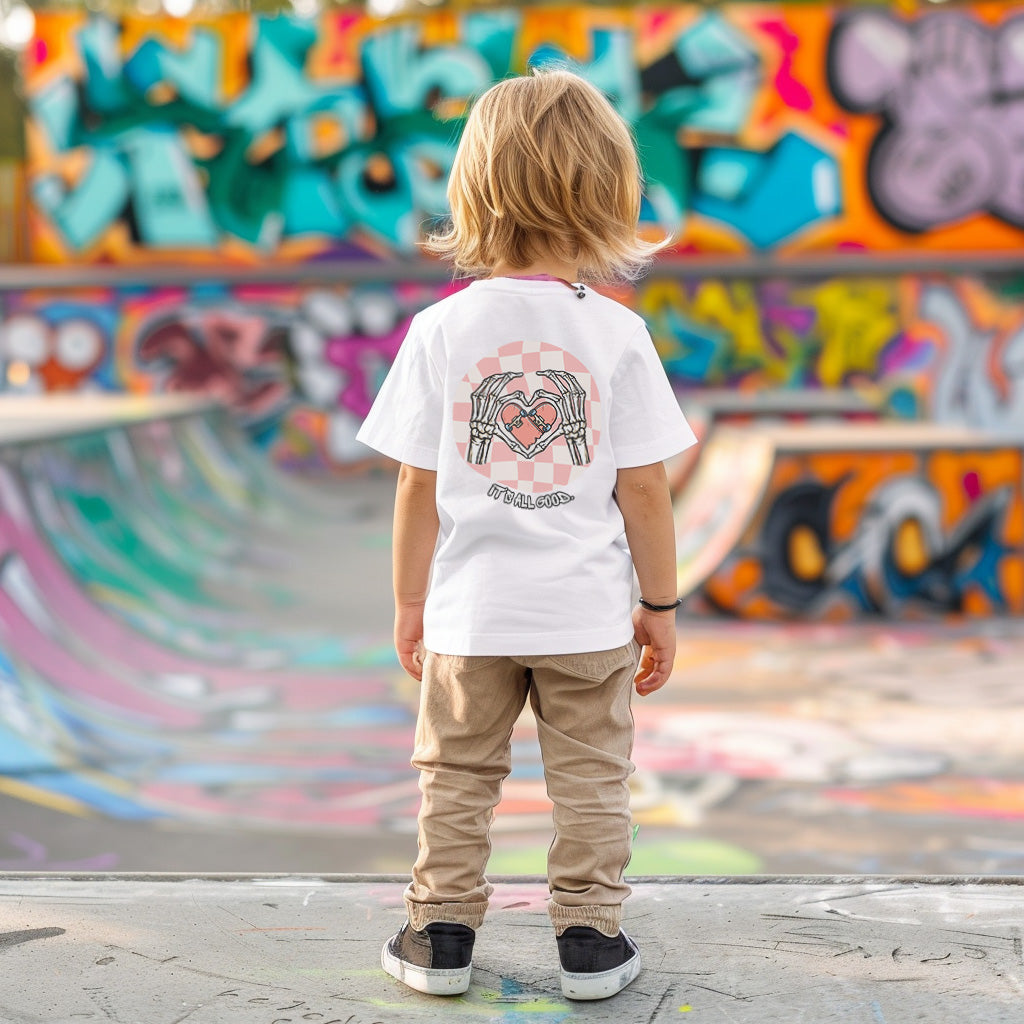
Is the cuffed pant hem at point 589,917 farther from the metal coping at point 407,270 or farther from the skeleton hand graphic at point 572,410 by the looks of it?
the metal coping at point 407,270

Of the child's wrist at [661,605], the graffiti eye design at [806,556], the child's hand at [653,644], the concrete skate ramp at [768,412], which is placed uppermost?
the child's wrist at [661,605]

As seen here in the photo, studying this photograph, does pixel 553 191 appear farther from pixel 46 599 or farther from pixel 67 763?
pixel 46 599

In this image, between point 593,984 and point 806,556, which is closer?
point 593,984

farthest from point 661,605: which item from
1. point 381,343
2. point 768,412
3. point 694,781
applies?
point 381,343

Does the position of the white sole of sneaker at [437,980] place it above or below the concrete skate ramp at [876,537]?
above

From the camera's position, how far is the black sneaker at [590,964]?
2.19 meters

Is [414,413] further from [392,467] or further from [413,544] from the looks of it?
[392,467]

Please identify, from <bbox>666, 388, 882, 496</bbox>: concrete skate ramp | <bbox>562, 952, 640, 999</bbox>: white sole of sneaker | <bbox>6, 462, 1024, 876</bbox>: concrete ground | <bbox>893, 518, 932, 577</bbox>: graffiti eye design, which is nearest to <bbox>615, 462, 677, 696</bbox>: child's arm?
<bbox>562, 952, 640, 999</bbox>: white sole of sneaker

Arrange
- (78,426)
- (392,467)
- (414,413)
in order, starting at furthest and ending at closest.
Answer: (392,467) < (78,426) < (414,413)

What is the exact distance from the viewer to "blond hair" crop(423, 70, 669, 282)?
2.16 meters

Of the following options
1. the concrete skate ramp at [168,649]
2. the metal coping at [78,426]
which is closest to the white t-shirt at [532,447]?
the concrete skate ramp at [168,649]

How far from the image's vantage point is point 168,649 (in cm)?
656

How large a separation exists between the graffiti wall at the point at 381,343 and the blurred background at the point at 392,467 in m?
0.04

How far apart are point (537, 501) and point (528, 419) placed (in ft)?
0.45
